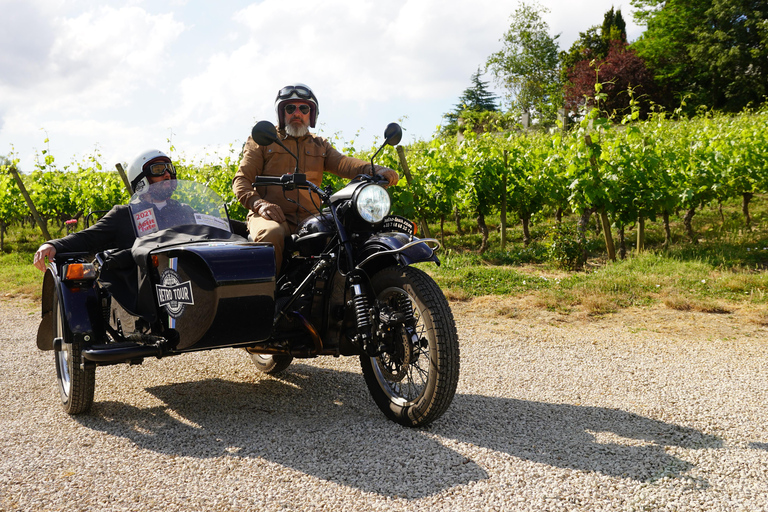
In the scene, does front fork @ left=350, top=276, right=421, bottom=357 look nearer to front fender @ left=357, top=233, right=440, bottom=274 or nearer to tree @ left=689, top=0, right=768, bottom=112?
front fender @ left=357, top=233, right=440, bottom=274

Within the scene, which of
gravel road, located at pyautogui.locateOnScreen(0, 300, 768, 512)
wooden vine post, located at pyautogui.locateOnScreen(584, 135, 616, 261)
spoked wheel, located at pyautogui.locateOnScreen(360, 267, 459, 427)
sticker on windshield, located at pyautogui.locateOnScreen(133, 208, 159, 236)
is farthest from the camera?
wooden vine post, located at pyautogui.locateOnScreen(584, 135, 616, 261)

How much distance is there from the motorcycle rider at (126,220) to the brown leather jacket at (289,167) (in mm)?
405

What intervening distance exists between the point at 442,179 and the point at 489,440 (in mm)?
7709

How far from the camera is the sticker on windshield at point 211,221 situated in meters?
3.91

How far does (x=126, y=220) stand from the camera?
3986 millimetres

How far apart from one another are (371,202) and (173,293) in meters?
1.12

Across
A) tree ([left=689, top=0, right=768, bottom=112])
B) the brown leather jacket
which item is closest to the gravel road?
the brown leather jacket

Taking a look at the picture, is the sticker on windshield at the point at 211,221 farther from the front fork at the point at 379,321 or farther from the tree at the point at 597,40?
the tree at the point at 597,40

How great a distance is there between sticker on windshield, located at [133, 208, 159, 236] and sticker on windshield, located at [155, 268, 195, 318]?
1.78 ft

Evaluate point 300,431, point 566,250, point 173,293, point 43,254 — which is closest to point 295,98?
point 173,293

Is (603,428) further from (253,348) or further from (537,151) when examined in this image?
(537,151)

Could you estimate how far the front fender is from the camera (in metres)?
3.17

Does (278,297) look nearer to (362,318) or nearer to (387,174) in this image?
(362,318)

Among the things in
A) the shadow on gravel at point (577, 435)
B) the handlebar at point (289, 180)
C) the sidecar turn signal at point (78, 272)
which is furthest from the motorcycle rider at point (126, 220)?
the shadow on gravel at point (577, 435)
